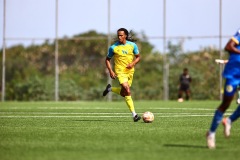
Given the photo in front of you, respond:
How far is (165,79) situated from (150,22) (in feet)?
15.5

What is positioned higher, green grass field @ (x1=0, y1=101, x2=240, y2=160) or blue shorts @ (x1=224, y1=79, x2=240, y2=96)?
blue shorts @ (x1=224, y1=79, x2=240, y2=96)

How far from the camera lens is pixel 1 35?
41.4 m

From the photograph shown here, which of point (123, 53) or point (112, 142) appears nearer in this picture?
point (112, 142)

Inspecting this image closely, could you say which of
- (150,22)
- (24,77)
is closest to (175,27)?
(150,22)

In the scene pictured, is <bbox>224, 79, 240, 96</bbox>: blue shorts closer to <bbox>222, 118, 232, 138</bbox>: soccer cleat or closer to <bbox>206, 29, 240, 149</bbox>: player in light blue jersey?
<bbox>206, 29, 240, 149</bbox>: player in light blue jersey

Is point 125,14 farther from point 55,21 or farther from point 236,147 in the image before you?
point 236,147

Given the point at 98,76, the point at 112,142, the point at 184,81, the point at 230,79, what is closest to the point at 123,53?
the point at 112,142

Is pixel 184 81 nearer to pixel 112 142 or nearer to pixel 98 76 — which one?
pixel 98 76

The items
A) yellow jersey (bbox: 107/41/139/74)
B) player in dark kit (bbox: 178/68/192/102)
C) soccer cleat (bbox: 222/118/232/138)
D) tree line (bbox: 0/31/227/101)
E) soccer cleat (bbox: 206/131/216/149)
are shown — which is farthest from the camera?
tree line (bbox: 0/31/227/101)

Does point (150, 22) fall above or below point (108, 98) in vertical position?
above

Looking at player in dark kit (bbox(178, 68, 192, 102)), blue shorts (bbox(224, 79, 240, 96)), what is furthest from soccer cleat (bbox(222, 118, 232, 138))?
player in dark kit (bbox(178, 68, 192, 102))

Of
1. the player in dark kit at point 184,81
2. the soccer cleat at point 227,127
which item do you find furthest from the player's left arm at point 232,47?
the player in dark kit at point 184,81

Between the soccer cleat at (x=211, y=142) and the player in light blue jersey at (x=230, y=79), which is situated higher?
the player in light blue jersey at (x=230, y=79)

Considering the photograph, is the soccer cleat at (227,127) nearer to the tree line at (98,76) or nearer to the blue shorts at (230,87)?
the blue shorts at (230,87)
